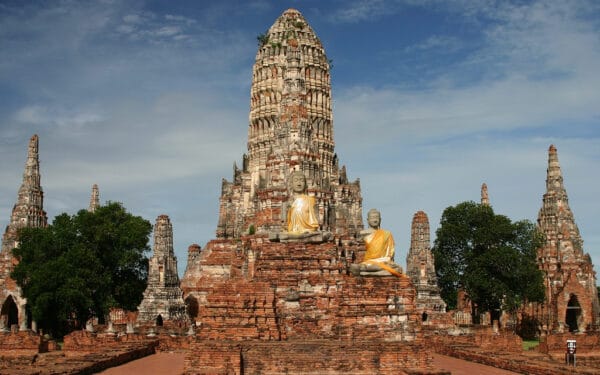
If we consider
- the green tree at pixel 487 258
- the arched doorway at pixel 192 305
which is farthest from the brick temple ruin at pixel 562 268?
the arched doorway at pixel 192 305

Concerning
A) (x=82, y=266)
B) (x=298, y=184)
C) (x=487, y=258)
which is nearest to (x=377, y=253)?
(x=298, y=184)

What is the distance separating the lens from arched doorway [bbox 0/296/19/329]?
4909 centimetres

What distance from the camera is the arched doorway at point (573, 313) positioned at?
47.3 m

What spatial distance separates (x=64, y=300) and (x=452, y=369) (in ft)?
83.7

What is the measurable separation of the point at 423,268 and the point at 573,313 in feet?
56.2

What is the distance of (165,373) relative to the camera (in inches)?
750

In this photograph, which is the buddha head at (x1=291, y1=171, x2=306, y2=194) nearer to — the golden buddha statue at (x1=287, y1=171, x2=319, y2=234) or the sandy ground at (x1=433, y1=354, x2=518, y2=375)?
the golden buddha statue at (x1=287, y1=171, x2=319, y2=234)

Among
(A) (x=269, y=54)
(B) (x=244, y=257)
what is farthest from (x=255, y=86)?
(B) (x=244, y=257)

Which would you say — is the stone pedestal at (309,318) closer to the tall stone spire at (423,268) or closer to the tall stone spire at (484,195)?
the tall stone spire at (423,268)

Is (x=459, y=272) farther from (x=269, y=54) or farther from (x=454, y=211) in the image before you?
(x=269, y=54)

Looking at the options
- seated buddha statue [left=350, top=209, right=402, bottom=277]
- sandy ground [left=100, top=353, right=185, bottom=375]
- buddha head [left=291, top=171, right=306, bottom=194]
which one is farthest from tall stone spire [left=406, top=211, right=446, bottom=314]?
seated buddha statue [left=350, top=209, right=402, bottom=277]

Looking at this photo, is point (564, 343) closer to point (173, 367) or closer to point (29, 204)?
point (173, 367)

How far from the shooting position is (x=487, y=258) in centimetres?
4572

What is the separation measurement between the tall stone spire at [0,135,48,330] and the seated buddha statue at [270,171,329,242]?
105 ft
